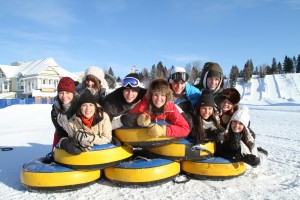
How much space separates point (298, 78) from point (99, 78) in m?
55.4

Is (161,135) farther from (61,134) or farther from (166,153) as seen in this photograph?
(61,134)

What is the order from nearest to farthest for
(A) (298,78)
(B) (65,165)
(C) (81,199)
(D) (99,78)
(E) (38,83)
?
(C) (81,199) → (B) (65,165) → (D) (99,78) → (E) (38,83) → (A) (298,78)

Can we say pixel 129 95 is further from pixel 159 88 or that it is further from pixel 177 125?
pixel 177 125

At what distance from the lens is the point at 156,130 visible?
3.51 meters

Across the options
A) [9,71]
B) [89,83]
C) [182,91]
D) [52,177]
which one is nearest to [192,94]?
[182,91]

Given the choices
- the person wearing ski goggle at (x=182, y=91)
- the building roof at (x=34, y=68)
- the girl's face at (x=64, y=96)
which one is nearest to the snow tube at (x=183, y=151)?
the person wearing ski goggle at (x=182, y=91)

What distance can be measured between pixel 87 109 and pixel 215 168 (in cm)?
209

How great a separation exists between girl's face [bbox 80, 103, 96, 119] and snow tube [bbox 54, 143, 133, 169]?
46 cm

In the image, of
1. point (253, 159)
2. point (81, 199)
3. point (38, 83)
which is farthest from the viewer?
point (38, 83)

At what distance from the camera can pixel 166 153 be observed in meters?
3.86

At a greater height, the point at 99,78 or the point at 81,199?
the point at 99,78

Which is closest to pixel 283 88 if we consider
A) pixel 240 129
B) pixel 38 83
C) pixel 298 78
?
pixel 298 78

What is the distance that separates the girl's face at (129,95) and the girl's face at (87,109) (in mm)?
765

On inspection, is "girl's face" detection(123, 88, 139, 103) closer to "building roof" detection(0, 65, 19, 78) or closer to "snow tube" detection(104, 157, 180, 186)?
"snow tube" detection(104, 157, 180, 186)
